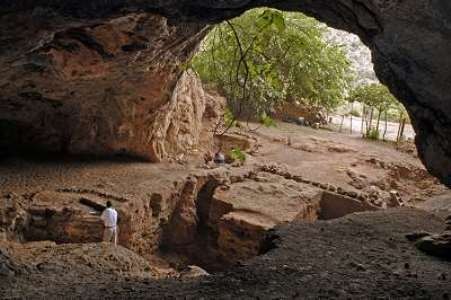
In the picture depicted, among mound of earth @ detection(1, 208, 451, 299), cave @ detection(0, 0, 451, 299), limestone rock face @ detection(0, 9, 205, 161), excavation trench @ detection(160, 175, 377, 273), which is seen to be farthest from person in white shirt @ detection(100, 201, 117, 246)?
mound of earth @ detection(1, 208, 451, 299)

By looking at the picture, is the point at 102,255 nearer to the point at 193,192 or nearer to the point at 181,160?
the point at 193,192

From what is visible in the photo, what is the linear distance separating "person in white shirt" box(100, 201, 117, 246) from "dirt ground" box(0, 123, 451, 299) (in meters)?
1.13

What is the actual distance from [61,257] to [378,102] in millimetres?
16151

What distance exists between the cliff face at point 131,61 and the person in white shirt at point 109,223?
2.76 m

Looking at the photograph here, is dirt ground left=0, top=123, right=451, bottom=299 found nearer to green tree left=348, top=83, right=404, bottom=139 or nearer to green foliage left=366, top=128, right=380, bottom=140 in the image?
green foliage left=366, top=128, right=380, bottom=140

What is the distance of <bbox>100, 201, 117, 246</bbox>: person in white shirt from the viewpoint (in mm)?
9531

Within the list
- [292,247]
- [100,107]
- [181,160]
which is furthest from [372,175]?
[292,247]

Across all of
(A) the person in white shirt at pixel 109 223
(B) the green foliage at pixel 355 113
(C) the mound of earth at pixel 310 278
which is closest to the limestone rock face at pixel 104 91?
(A) the person in white shirt at pixel 109 223

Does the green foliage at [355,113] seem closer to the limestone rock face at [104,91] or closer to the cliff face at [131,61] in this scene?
the limestone rock face at [104,91]

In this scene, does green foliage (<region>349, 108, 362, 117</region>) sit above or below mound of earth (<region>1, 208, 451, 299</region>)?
above

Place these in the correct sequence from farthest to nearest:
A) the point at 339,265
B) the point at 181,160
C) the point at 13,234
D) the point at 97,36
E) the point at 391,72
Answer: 1. the point at 181,160
2. the point at 13,234
3. the point at 97,36
4. the point at 339,265
5. the point at 391,72

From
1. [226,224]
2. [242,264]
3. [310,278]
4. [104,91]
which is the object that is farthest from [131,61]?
[310,278]

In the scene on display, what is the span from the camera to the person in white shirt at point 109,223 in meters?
9.53

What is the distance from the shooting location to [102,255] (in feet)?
24.3
